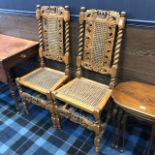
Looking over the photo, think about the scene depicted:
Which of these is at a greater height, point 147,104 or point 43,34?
point 43,34

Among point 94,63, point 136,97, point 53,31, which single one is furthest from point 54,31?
point 136,97

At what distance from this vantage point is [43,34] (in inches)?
73.0

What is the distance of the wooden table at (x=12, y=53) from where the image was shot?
1719 millimetres

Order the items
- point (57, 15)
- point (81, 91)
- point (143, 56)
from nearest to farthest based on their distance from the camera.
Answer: point (143, 56) → point (81, 91) → point (57, 15)

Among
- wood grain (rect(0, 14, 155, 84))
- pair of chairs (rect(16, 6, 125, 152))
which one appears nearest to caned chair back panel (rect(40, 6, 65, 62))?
pair of chairs (rect(16, 6, 125, 152))

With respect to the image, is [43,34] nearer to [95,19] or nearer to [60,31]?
[60,31]

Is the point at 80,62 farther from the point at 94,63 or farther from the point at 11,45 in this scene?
the point at 11,45

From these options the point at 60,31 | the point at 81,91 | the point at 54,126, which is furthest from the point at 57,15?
the point at 54,126

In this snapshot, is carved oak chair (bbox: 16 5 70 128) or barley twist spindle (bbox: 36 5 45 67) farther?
barley twist spindle (bbox: 36 5 45 67)

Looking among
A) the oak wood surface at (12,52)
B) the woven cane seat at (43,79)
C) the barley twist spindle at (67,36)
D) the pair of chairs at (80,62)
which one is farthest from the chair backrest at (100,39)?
the oak wood surface at (12,52)

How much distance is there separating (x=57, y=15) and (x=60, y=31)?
146mm

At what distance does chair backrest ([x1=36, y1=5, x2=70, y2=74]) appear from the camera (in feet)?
5.48

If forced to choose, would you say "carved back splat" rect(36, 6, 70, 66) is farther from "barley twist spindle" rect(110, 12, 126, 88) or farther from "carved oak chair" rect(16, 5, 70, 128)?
"barley twist spindle" rect(110, 12, 126, 88)

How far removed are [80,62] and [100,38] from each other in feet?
0.99
